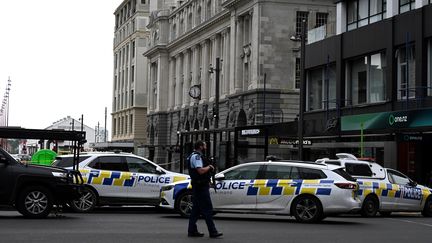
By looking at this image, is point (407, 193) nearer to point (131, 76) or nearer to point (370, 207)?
point (370, 207)

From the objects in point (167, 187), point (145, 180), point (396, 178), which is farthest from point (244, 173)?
point (396, 178)

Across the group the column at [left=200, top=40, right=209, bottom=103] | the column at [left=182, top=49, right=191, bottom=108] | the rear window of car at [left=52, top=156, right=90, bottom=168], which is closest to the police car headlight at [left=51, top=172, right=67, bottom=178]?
the rear window of car at [left=52, top=156, right=90, bottom=168]

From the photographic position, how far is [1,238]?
11.9 meters

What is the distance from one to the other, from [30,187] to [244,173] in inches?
198

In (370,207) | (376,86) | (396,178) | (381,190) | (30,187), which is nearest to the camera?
(30,187)

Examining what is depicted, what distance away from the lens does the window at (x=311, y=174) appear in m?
16.7

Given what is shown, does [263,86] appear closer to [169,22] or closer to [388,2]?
[388,2]

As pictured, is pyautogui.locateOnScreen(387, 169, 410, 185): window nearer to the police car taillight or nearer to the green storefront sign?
the police car taillight

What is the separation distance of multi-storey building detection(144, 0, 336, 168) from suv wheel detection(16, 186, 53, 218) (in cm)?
2033

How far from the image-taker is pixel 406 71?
31375mm

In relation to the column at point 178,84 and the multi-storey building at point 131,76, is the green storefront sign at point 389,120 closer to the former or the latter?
the column at point 178,84

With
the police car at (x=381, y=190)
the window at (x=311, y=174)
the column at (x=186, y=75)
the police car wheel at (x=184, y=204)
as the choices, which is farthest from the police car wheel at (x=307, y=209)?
the column at (x=186, y=75)

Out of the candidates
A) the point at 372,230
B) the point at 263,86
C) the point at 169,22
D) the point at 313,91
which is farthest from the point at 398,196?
the point at 169,22

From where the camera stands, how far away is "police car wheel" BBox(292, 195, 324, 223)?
16453 millimetres
